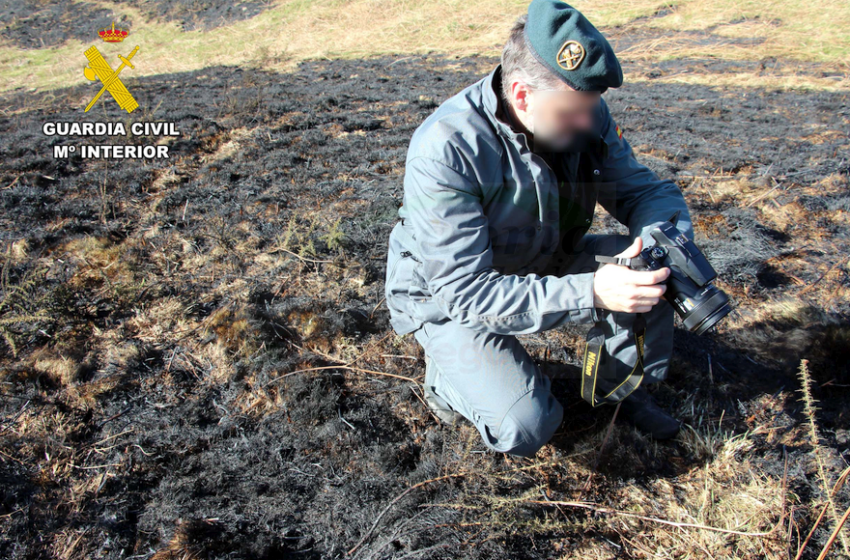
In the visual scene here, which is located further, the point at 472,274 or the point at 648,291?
the point at 472,274

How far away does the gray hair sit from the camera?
5.27 ft

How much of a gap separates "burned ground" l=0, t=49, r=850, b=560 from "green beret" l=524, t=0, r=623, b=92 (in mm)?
1328

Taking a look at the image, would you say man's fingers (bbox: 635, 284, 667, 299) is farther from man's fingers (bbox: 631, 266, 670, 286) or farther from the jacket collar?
the jacket collar

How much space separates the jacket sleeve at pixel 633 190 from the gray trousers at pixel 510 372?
38 centimetres

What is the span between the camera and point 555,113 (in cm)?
167

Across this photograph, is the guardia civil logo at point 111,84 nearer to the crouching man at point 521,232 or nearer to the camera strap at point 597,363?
the crouching man at point 521,232

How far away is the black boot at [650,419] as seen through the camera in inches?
78.0

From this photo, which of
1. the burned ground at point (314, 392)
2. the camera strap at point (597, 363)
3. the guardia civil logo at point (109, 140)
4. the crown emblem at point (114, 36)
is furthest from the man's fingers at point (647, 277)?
the crown emblem at point (114, 36)

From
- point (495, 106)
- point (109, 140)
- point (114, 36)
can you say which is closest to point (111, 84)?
point (109, 140)

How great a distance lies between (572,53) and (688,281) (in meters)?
0.84

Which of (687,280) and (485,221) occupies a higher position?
(485,221)

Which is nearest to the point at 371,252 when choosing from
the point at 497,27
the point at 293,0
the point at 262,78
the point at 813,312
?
the point at 813,312

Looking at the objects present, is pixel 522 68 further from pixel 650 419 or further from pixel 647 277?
pixel 650 419

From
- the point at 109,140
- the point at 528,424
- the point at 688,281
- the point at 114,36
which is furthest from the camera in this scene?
the point at 114,36
